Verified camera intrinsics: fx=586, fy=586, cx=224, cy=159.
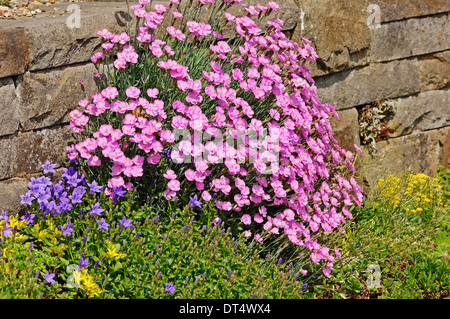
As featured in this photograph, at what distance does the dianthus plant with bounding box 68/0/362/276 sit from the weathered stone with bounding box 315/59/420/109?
2.33 feet

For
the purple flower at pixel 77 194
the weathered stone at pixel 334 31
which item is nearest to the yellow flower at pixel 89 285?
the purple flower at pixel 77 194

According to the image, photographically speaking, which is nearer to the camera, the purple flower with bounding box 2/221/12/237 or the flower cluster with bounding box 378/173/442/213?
the purple flower with bounding box 2/221/12/237

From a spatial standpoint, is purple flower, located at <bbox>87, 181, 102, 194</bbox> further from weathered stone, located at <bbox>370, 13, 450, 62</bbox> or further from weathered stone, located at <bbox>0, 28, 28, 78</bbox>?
weathered stone, located at <bbox>370, 13, 450, 62</bbox>

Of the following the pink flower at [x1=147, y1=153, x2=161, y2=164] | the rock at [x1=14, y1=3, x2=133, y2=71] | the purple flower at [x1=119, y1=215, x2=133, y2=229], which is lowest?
the purple flower at [x1=119, y1=215, x2=133, y2=229]

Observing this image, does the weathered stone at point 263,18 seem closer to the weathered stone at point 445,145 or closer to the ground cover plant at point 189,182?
the ground cover plant at point 189,182

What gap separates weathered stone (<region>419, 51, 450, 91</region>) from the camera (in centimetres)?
528

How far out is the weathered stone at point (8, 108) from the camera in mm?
3303

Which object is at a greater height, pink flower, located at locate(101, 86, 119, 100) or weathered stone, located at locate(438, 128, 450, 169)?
pink flower, located at locate(101, 86, 119, 100)

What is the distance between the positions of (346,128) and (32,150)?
2.52m

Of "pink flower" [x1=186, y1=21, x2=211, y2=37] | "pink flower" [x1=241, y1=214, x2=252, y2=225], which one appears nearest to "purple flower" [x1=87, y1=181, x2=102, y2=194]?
"pink flower" [x1=241, y1=214, x2=252, y2=225]

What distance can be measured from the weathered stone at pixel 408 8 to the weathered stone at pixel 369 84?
39 cm

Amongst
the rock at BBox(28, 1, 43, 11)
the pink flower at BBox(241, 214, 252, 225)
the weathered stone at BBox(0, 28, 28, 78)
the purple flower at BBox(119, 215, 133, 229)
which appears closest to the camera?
the purple flower at BBox(119, 215, 133, 229)
